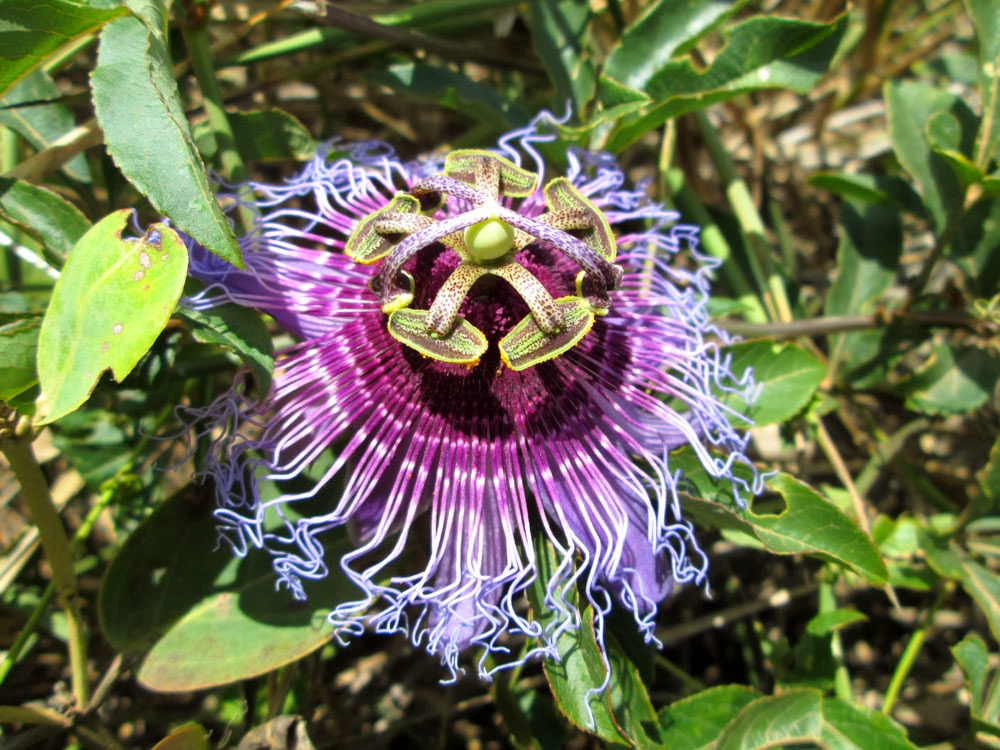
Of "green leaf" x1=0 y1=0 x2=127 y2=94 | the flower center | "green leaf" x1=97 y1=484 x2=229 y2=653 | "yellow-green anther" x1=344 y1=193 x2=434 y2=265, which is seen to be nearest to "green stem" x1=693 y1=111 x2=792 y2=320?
the flower center

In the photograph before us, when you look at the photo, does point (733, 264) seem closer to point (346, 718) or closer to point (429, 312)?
point (429, 312)

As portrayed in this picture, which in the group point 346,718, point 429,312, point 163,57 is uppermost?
point 163,57

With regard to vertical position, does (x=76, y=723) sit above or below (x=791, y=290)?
below

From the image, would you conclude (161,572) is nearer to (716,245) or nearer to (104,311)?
(104,311)

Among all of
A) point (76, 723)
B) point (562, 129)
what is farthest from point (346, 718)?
point (562, 129)

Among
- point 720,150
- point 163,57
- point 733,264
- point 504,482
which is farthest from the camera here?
point 720,150

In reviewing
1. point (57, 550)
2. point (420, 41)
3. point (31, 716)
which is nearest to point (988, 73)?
point (420, 41)
